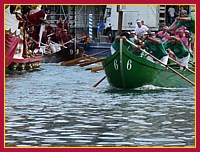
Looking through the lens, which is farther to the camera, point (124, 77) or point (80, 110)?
point (124, 77)

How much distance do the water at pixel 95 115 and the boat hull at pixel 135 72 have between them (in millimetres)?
205

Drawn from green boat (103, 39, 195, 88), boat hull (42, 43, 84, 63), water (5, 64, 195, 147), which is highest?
boat hull (42, 43, 84, 63)

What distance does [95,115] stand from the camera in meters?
11.9

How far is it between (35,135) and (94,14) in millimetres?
29039

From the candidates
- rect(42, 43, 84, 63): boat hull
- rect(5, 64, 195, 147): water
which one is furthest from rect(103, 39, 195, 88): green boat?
rect(42, 43, 84, 63): boat hull

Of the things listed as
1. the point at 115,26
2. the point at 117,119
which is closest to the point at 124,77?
the point at 117,119

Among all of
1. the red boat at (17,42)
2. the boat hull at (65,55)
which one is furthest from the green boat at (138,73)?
the boat hull at (65,55)

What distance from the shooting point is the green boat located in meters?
15.5

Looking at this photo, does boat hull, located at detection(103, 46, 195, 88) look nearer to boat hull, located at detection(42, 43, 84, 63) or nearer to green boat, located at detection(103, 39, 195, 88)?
green boat, located at detection(103, 39, 195, 88)

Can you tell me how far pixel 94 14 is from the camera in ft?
126

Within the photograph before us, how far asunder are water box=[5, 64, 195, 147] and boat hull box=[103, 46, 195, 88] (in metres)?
0.20

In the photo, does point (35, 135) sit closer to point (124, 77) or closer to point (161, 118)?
point (161, 118)

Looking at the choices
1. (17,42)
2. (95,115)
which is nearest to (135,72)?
(95,115)

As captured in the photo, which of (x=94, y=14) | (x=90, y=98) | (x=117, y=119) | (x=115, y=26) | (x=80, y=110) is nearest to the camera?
(x=117, y=119)
